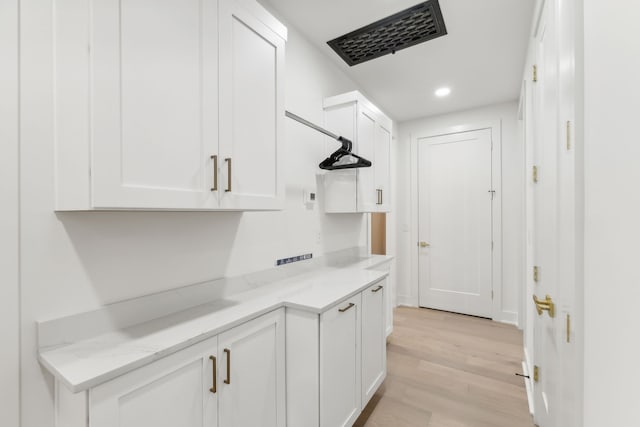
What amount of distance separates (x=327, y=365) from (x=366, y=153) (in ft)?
5.82

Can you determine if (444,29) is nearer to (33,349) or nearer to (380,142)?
(380,142)

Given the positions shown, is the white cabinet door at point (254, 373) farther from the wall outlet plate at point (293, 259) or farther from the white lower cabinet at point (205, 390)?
the wall outlet plate at point (293, 259)

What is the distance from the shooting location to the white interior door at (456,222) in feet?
12.4

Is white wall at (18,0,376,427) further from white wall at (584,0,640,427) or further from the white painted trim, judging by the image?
the white painted trim

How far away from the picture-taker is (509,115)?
360cm

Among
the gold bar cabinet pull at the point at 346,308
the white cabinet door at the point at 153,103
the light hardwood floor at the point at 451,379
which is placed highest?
the white cabinet door at the point at 153,103

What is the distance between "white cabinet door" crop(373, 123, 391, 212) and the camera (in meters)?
2.79

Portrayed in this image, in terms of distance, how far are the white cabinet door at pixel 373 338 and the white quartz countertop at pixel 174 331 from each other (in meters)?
0.13

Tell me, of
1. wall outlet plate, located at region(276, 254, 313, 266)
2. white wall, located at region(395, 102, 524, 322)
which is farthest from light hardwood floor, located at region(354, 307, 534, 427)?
wall outlet plate, located at region(276, 254, 313, 266)

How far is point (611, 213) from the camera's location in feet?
2.19

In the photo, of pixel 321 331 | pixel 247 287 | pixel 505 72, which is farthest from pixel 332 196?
pixel 505 72

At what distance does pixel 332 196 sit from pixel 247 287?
3.58 feet

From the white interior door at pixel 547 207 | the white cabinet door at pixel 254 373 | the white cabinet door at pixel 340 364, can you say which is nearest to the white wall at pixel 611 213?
the white interior door at pixel 547 207

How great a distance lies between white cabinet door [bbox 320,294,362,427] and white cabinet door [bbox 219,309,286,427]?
0.21m
